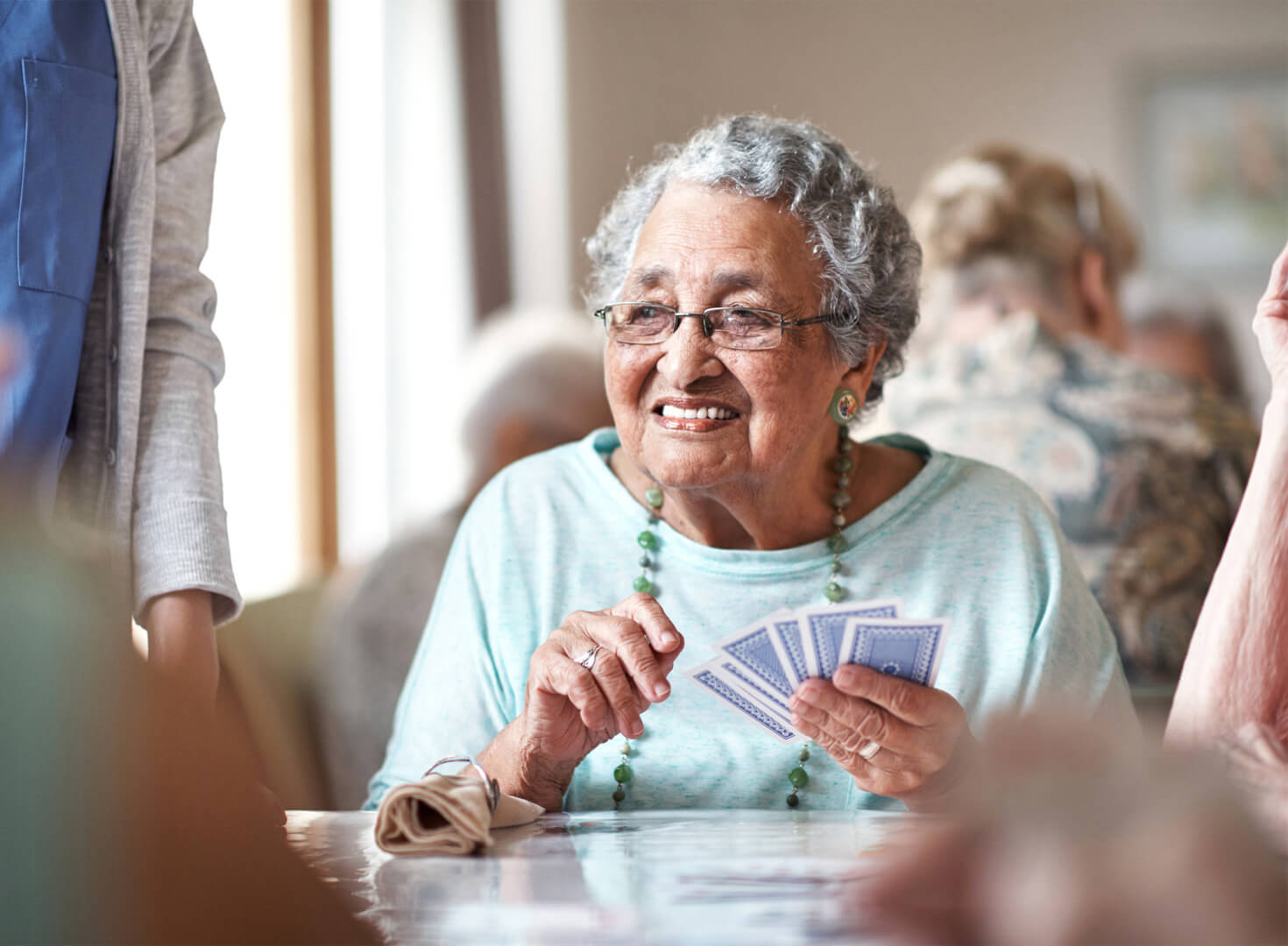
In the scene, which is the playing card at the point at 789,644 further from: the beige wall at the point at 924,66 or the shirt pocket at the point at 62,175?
the beige wall at the point at 924,66

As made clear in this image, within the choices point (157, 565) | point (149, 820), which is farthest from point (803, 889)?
point (157, 565)

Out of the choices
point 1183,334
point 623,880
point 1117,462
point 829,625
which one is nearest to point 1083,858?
point 623,880

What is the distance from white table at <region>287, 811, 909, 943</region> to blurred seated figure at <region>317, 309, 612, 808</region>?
1.31 meters

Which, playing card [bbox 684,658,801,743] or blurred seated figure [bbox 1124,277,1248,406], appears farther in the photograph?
blurred seated figure [bbox 1124,277,1248,406]

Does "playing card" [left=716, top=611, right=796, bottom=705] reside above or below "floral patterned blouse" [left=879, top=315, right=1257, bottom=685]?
above

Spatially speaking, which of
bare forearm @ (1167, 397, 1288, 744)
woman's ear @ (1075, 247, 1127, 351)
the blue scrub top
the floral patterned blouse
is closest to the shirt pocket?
the blue scrub top

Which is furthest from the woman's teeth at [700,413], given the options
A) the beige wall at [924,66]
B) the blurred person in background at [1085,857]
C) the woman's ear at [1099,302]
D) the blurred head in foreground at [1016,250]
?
the beige wall at [924,66]

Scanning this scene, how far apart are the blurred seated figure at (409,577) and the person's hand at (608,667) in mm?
1262

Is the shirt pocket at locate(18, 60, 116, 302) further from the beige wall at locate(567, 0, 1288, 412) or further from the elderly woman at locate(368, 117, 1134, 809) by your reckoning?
the beige wall at locate(567, 0, 1288, 412)

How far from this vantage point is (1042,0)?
4.66 m

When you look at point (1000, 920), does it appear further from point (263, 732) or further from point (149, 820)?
point (263, 732)

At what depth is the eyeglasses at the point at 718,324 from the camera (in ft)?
5.16

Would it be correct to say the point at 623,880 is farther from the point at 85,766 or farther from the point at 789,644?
the point at 85,766

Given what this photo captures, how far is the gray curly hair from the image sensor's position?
5.30ft
